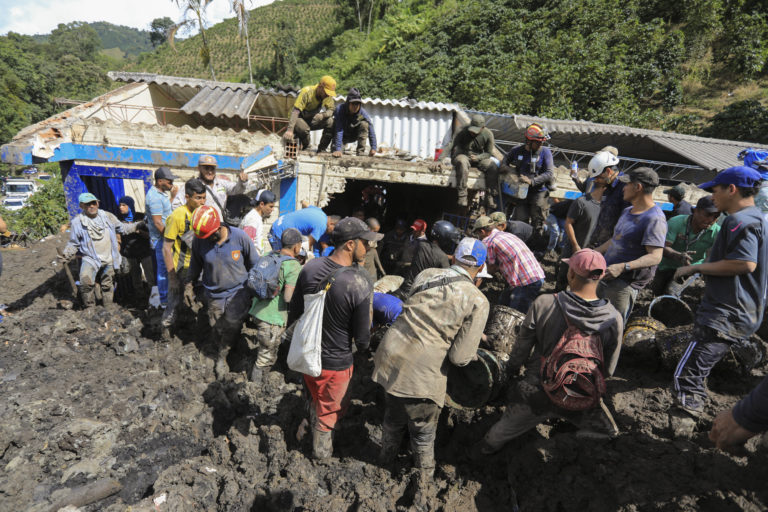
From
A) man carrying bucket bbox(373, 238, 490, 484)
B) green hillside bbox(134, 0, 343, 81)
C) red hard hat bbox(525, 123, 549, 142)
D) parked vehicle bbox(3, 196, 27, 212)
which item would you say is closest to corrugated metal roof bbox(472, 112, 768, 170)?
red hard hat bbox(525, 123, 549, 142)

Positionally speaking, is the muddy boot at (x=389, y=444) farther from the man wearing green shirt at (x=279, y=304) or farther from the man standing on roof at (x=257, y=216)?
the man standing on roof at (x=257, y=216)

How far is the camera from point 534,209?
6.41 m

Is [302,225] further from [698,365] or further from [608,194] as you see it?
[698,365]

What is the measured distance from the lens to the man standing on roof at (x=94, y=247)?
17.5 feet

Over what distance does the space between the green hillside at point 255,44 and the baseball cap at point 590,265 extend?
36912 millimetres

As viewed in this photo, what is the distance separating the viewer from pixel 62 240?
12.5 metres

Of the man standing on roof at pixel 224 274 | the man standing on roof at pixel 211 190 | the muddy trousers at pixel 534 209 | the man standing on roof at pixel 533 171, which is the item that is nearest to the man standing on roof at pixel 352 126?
the man standing on roof at pixel 211 190

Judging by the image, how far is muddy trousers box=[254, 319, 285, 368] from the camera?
4.13 metres

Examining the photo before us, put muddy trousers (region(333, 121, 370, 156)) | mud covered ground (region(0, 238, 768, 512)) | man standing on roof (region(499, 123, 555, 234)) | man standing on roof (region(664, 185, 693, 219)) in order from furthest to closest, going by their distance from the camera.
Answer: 1. muddy trousers (region(333, 121, 370, 156))
2. man standing on roof (region(499, 123, 555, 234))
3. man standing on roof (region(664, 185, 693, 219))
4. mud covered ground (region(0, 238, 768, 512))

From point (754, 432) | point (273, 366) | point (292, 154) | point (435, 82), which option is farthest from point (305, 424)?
point (435, 82)

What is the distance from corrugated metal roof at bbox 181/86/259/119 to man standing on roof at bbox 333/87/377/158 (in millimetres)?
3323

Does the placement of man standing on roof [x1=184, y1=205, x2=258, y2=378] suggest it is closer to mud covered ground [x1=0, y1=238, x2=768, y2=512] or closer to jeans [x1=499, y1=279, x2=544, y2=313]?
mud covered ground [x1=0, y1=238, x2=768, y2=512]

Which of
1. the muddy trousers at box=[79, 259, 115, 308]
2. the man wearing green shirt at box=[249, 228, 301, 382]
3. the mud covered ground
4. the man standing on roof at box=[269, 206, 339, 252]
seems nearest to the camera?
the mud covered ground

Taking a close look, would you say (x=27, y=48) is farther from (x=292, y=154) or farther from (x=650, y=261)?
(x=650, y=261)
